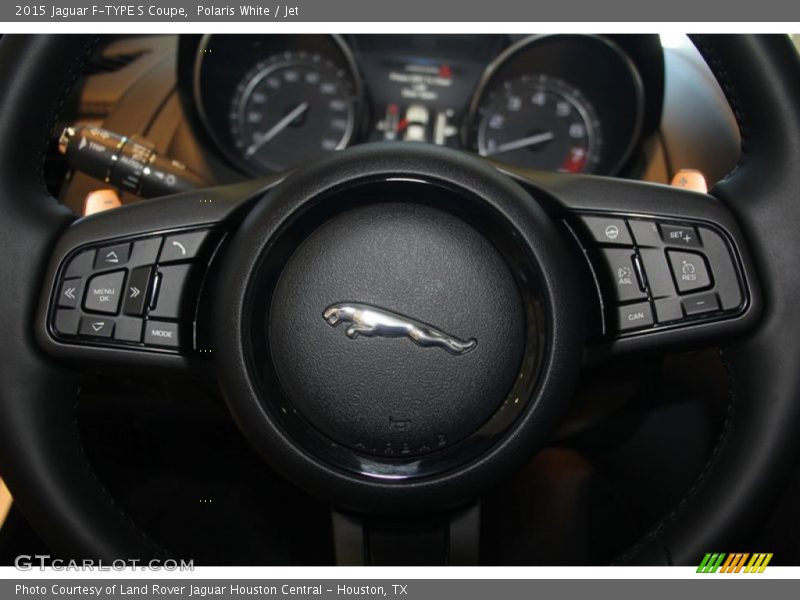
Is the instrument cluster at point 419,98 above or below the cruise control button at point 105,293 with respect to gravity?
above

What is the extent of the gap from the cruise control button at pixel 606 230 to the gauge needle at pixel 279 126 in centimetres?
106

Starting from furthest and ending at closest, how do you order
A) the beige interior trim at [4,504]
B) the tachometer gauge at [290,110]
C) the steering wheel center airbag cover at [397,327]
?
the tachometer gauge at [290,110], the beige interior trim at [4,504], the steering wheel center airbag cover at [397,327]

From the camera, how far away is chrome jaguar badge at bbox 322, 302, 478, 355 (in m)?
0.72

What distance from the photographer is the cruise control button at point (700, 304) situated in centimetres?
77

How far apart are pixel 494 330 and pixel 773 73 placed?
1.25 feet

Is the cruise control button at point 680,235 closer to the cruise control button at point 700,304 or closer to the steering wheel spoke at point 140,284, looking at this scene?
the cruise control button at point 700,304

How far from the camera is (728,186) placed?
2.66 ft

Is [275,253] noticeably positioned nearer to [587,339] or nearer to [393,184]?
[393,184]

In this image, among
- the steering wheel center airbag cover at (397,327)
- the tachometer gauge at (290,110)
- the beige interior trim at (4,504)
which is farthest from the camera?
the tachometer gauge at (290,110)

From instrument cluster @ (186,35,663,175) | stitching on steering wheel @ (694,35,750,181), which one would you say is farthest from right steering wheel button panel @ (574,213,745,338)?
instrument cluster @ (186,35,663,175)

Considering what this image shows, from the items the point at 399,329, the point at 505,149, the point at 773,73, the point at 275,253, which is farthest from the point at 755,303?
the point at 505,149

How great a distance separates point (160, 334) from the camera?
0.77 m
